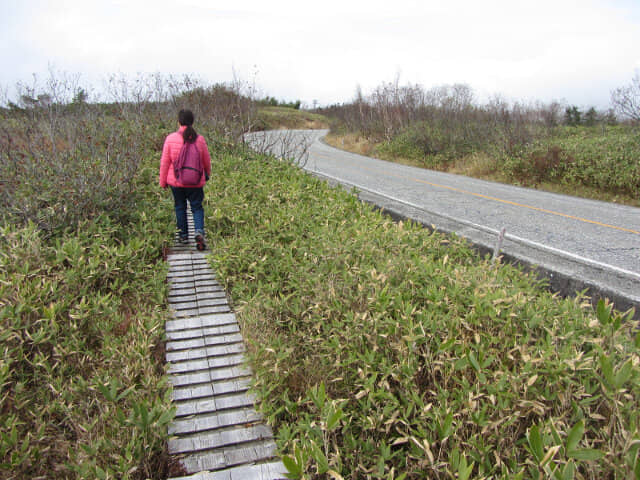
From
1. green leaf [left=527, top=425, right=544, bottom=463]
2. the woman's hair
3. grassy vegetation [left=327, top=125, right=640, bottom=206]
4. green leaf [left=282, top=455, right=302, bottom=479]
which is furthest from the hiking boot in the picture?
grassy vegetation [left=327, top=125, right=640, bottom=206]

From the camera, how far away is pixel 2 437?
2557mm

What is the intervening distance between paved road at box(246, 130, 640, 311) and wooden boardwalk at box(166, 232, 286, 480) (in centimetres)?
302

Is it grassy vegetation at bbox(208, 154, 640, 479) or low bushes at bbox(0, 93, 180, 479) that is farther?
low bushes at bbox(0, 93, 180, 479)

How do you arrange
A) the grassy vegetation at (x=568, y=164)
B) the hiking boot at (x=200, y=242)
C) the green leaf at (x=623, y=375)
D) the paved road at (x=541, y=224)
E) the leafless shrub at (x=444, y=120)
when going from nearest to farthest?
1. the green leaf at (x=623, y=375)
2. the paved road at (x=541, y=224)
3. the hiking boot at (x=200, y=242)
4. the grassy vegetation at (x=568, y=164)
5. the leafless shrub at (x=444, y=120)

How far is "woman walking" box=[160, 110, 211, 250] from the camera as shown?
5.11 metres

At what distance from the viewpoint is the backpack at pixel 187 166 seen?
16.5 feet

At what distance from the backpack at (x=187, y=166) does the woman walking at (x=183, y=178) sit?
0.01 metres

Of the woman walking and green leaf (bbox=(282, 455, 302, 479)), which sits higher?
the woman walking

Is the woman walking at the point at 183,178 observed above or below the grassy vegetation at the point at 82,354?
above

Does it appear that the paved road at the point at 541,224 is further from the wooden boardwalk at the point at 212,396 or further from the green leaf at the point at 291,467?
the green leaf at the point at 291,467

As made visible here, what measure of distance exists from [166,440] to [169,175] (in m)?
3.36

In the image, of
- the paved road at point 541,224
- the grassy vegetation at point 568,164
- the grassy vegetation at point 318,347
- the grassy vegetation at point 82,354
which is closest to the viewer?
the grassy vegetation at point 318,347

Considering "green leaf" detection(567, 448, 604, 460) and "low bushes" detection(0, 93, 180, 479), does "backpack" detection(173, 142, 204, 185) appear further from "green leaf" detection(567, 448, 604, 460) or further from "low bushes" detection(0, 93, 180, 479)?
"green leaf" detection(567, 448, 604, 460)

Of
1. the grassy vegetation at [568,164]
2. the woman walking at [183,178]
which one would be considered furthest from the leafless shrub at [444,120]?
the woman walking at [183,178]
